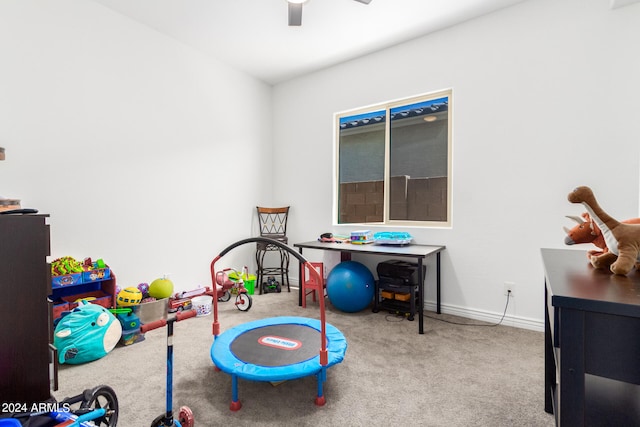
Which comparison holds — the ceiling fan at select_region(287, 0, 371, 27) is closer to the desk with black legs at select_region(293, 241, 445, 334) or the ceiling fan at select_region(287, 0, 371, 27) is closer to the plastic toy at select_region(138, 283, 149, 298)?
the desk with black legs at select_region(293, 241, 445, 334)

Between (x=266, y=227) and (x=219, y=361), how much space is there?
108 inches

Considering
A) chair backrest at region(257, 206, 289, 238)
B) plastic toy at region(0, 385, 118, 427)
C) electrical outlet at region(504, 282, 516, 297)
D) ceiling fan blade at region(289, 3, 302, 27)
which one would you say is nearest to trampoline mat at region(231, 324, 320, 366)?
plastic toy at region(0, 385, 118, 427)

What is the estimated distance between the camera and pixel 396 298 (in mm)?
3016

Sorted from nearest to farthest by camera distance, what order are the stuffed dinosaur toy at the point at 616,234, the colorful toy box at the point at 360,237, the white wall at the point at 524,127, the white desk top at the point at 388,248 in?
the stuffed dinosaur toy at the point at 616,234 < the white wall at the point at 524,127 < the white desk top at the point at 388,248 < the colorful toy box at the point at 360,237

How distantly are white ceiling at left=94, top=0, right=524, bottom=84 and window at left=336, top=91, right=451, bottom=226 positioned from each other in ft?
2.28

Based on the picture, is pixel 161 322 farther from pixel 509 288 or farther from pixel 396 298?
pixel 509 288

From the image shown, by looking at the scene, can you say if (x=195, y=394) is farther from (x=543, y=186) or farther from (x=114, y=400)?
(x=543, y=186)

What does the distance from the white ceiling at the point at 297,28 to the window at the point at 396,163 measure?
0.70 m

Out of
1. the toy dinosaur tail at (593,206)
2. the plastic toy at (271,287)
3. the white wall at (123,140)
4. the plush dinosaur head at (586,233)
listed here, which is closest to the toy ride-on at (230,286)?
the white wall at (123,140)

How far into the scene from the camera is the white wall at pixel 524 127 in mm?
2355

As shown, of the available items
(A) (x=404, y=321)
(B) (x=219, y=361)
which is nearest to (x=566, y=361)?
(B) (x=219, y=361)

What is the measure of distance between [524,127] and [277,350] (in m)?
2.73

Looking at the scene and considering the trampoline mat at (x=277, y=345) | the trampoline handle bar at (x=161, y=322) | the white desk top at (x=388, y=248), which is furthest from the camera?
the white desk top at (x=388, y=248)

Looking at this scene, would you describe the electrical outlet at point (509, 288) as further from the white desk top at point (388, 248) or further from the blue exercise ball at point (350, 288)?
the blue exercise ball at point (350, 288)
